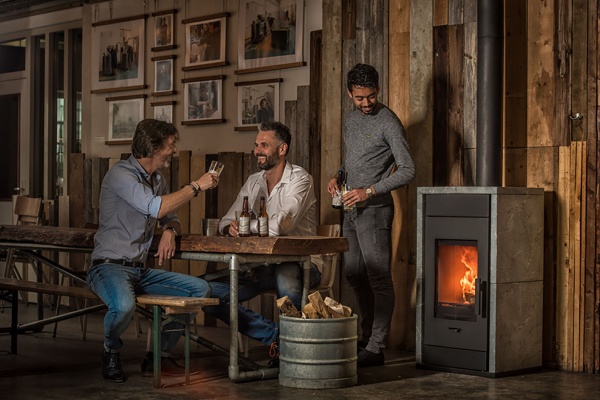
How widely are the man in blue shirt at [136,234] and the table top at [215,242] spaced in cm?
18

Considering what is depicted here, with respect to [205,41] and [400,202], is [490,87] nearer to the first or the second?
[400,202]

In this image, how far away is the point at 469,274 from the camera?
6.02m

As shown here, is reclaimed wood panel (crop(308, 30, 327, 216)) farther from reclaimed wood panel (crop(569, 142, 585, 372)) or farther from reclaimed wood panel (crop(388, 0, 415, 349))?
reclaimed wood panel (crop(569, 142, 585, 372))

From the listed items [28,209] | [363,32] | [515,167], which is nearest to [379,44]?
[363,32]

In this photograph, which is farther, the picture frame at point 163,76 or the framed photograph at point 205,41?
the picture frame at point 163,76

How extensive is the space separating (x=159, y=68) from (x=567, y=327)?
14.7 ft

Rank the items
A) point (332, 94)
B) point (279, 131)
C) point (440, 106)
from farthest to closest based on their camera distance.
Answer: point (332, 94), point (440, 106), point (279, 131)

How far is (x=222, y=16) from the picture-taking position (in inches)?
328

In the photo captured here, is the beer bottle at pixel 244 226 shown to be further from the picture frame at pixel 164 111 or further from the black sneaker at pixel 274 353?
the picture frame at pixel 164 111

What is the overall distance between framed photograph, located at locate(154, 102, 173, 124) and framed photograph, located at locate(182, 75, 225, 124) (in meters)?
0.19

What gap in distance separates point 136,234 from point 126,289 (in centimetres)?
37

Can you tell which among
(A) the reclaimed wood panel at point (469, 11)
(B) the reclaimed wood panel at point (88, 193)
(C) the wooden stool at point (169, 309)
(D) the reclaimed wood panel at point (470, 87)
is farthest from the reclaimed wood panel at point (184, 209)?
(C) the wooden stool at point (169, 309)

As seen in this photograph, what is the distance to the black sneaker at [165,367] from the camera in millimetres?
5809

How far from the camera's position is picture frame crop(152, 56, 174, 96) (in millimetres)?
8820
